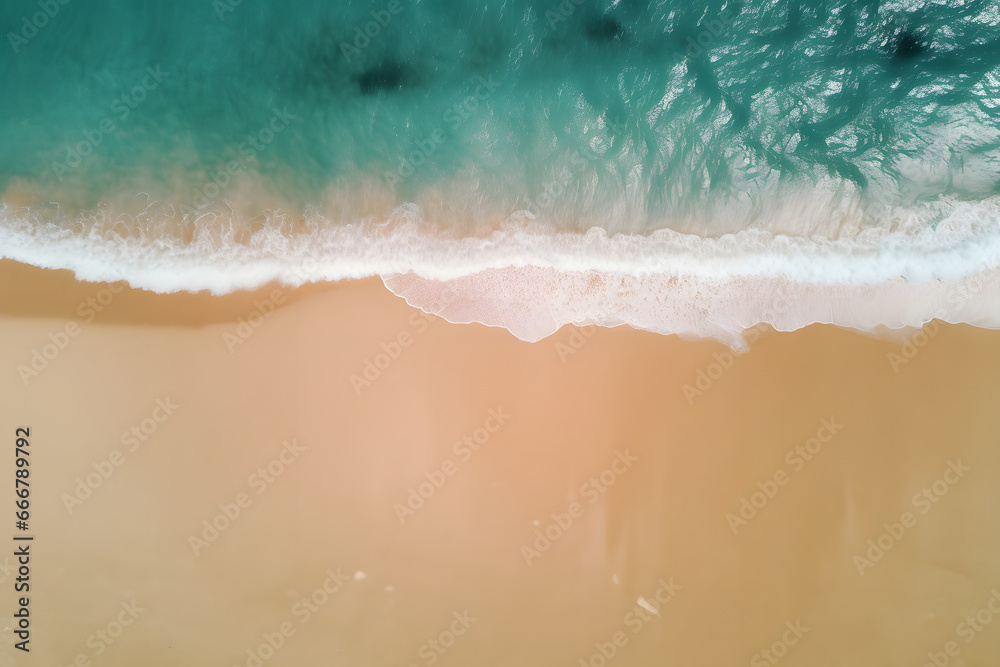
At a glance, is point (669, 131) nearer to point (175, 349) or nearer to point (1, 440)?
point (175, 349)

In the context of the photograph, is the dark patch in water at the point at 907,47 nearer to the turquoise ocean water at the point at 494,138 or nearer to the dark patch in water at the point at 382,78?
the turquoise ocean water at the point at 494,138

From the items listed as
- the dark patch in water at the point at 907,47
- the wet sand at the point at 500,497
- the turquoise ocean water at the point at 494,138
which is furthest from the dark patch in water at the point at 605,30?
the wet sand at the point at 500,497

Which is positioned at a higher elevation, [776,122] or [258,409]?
[776,122]

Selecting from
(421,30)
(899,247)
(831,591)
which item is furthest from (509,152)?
(831,591)

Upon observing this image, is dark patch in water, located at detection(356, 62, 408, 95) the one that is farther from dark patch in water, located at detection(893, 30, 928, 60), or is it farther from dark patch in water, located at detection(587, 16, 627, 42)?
dark patch in water, located at detection(893, 30, 928, 60)

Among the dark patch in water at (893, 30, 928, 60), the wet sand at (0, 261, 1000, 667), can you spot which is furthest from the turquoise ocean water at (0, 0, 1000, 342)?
the wet sand at (0, 261, 1000, 667)

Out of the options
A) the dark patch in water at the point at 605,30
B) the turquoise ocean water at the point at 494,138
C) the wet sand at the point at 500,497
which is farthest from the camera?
the dark patch in water at the point at 605,30

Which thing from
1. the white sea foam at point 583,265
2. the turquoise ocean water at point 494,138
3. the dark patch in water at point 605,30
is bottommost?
the white sea foam at point 583,265
